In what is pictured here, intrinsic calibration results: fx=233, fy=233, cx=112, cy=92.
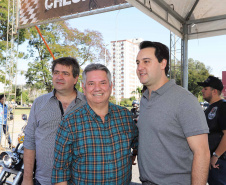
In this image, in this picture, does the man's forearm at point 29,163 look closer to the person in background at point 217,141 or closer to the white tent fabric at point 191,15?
the person in background at point 217,141

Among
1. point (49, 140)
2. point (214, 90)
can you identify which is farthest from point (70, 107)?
point (214, 90)

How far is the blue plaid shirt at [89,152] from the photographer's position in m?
1.54

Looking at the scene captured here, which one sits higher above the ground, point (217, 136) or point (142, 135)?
point (142, 135)

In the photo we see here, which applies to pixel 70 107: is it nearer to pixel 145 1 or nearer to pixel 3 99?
pixel 145 1

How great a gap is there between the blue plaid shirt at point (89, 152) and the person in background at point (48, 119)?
1.54 feet

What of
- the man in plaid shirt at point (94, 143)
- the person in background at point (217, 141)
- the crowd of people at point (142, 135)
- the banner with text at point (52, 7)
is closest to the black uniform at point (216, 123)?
the person in background at point (217, 141)

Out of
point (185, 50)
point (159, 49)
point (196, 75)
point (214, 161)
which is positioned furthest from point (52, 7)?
point (196, 75)

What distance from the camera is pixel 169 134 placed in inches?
61.7

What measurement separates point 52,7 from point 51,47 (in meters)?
13.5

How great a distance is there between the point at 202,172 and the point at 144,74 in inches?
30.3

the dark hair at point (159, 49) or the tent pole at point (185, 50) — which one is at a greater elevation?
the tent pole at point (185, 50)

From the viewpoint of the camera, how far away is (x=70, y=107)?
2148mm

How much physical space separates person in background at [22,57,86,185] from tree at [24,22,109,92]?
17109 mm

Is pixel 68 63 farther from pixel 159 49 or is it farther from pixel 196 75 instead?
pixel 196 75
